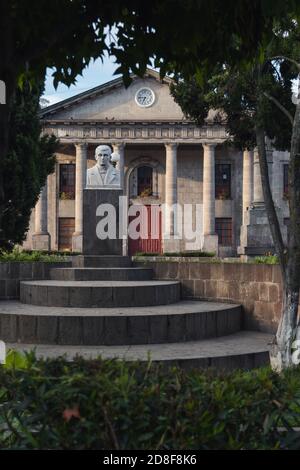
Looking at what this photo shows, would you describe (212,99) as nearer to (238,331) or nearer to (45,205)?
(238,331)

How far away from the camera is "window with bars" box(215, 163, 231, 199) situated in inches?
1849

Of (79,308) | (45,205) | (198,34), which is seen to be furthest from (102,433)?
(45,205)

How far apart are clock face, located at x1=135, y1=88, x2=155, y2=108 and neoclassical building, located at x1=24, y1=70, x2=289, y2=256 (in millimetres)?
78

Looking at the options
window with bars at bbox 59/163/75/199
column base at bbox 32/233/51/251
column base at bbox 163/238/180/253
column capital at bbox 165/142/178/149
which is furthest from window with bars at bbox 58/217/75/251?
column capital at bbox 165/142/178/149

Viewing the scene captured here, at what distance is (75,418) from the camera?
303 cm

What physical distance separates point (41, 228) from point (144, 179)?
30.8ft

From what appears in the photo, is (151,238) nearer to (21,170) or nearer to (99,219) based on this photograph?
(21,170)

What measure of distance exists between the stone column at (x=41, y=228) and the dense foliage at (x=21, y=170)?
23386 millimetres

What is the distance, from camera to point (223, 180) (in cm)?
4753

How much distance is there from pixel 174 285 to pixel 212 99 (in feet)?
13.8

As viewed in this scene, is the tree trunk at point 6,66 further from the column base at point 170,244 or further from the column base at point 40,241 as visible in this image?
the column base at point 40,241

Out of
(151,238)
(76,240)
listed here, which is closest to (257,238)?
(151,238)
